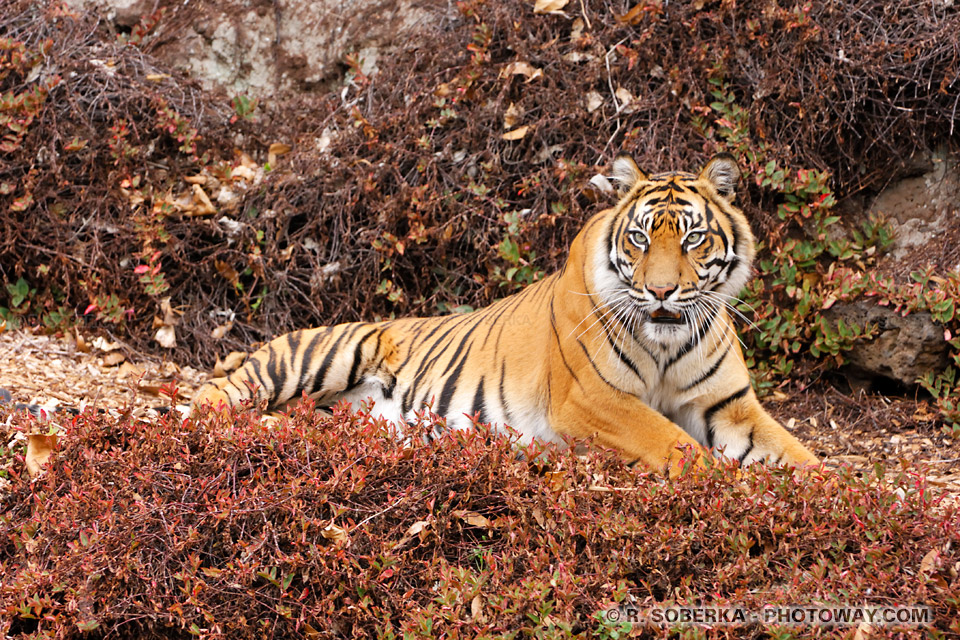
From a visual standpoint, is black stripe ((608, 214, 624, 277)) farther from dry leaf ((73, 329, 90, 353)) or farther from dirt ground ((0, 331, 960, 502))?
dry leaf ((73, 329, 90, 353))

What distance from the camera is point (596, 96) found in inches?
234

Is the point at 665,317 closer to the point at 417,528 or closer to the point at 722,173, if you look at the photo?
the point at 722,173

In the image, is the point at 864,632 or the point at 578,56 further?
the point at 578,56

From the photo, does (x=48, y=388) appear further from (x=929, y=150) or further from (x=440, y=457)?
(x=929, y=150)

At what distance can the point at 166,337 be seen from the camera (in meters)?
5.90

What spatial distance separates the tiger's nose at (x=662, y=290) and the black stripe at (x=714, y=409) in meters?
0.72

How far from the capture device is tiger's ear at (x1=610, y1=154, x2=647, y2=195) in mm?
4078

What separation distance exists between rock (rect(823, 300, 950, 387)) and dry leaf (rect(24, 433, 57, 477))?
412 centimetres

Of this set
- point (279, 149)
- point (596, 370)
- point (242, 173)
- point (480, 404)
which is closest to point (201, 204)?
point (242, 173)

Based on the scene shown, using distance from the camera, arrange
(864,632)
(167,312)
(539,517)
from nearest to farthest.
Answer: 1. (864,632)
2. (539,517)
3. (167,312)

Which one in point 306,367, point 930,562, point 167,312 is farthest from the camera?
point 167,312

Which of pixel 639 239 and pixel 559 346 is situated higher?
pixel 639 239

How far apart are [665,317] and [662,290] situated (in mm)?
165

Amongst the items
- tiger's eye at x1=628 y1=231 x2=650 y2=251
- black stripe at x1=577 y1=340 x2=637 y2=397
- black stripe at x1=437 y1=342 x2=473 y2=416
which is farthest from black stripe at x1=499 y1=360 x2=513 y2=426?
tiger's eye at x1=628 y1=231 x2=650 y2=251
